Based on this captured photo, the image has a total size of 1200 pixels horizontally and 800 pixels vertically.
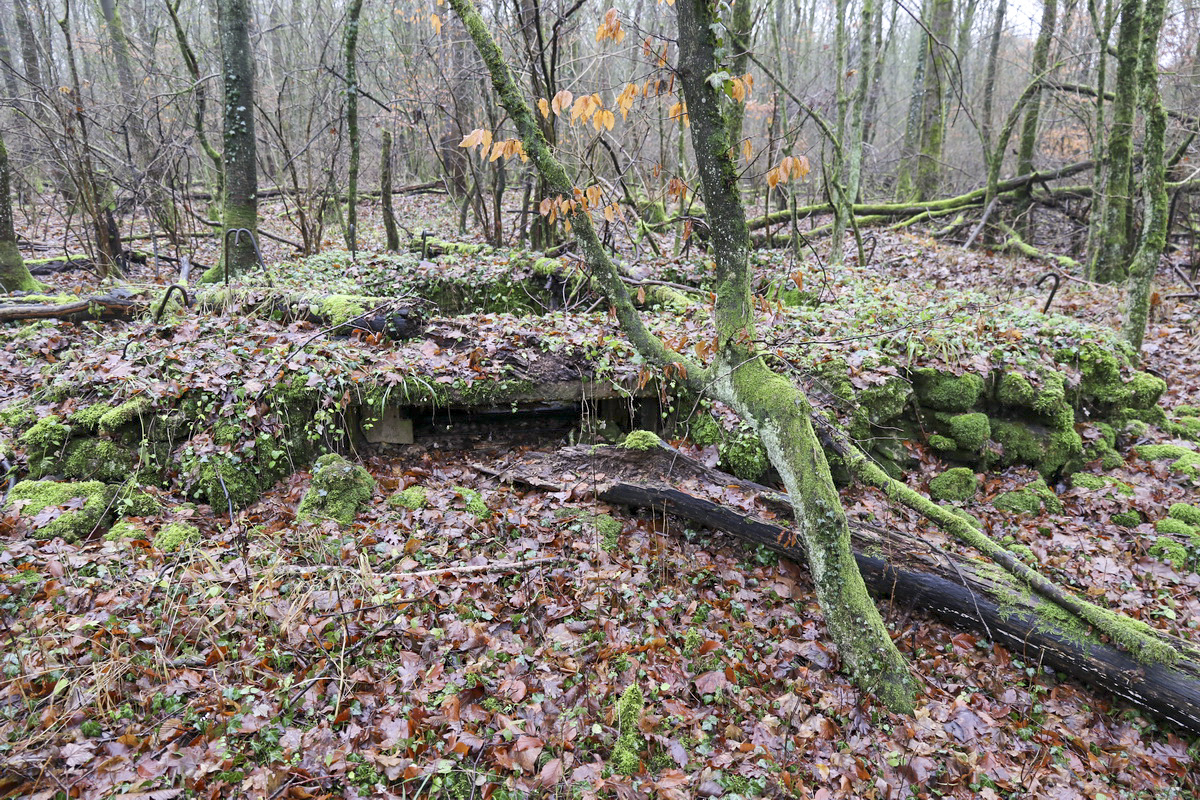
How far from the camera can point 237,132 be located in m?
8.38

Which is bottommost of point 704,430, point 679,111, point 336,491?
point 336,491

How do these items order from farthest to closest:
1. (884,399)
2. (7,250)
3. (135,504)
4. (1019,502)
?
(7,250)
(884,399)
(1019,502)
(135,504)

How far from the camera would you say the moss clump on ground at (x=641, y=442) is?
16.2 ft

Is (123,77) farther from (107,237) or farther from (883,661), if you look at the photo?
(883,661)

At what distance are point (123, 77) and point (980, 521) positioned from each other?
17.6 m

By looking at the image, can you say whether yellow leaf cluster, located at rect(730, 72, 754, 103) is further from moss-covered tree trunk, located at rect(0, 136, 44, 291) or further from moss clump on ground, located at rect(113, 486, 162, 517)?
moss-covered tree trunk, located at rect(0, 136, 44, 291)

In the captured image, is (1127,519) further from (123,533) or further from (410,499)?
(123,533)

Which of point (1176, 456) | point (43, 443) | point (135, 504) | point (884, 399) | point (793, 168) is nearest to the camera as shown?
point (793, 168)

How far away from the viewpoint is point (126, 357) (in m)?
5.25

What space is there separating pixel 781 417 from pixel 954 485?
2883 millimetres

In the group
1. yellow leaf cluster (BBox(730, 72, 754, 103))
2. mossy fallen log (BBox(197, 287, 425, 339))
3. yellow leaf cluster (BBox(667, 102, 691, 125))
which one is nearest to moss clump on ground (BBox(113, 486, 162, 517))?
mossy fallen log (BBox(197, 287, 425, 339))

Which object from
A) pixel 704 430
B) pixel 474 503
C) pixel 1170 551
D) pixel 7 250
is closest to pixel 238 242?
pixel 7 250

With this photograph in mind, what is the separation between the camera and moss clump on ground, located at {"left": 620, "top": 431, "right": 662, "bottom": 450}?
4.95m

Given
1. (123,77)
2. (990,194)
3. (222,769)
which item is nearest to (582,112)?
(222,769)
